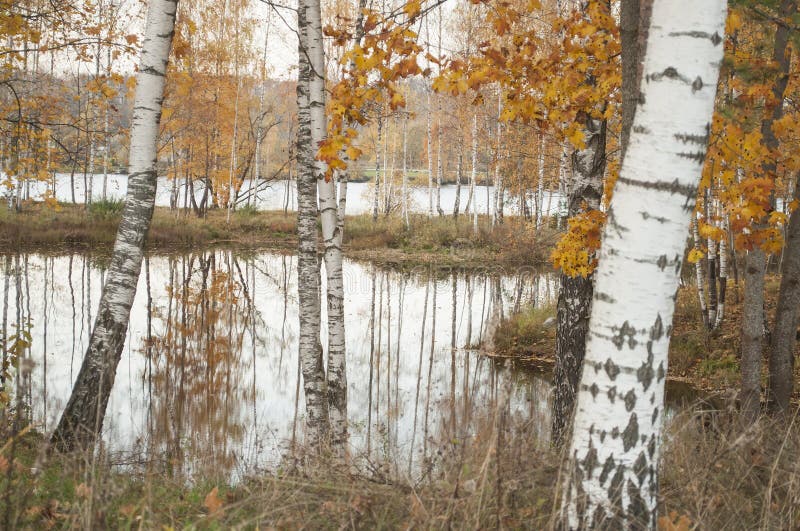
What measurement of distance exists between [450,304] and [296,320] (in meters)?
4.00

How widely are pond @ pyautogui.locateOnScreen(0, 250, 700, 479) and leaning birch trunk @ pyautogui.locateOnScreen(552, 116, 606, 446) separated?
0.39 meters

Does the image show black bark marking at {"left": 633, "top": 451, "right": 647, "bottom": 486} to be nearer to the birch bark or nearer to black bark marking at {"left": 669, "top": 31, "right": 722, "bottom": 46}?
black bark marking at {"left": 669, "top": 31, "right": 722, "bottom": 46}

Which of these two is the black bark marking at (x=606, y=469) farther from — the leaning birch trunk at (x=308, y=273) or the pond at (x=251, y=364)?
the leaning birch trunk at (x=308, y=273)

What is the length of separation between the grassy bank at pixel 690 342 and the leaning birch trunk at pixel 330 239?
5.62m

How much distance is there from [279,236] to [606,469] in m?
22.5

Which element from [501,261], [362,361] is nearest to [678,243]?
[362,361]

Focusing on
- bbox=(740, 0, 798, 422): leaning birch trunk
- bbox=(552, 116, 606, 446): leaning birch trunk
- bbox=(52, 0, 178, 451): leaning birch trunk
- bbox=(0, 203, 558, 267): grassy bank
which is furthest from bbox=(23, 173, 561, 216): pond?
bbox=(52, 0, 178, 451): leaning birch trunk

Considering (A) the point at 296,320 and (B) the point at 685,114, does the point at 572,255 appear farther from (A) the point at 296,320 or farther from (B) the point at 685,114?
(A) the point at 296,320

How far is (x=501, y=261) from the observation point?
2108 cm

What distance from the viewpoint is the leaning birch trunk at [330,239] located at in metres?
5.27

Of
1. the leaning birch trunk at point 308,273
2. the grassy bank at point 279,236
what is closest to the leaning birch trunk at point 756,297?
the leaning birch trunk at point 308,273

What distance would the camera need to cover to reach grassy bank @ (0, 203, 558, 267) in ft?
65.2

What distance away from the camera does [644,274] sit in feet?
7.22

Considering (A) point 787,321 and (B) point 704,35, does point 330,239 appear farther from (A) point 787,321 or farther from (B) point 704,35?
(A) point 787,321
